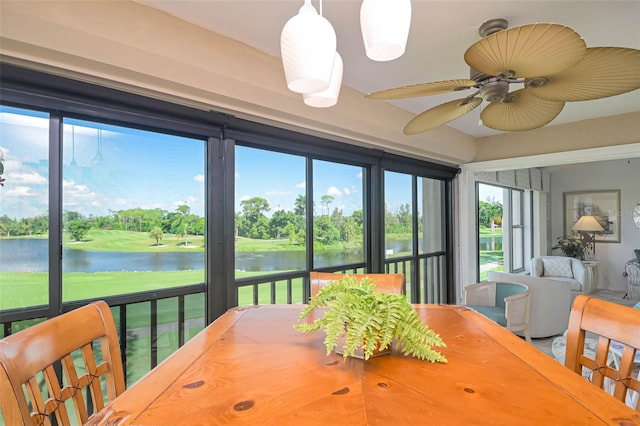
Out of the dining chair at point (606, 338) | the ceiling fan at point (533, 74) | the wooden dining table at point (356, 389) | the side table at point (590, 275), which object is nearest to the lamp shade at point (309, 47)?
the ceiling fan at point (533, 74)

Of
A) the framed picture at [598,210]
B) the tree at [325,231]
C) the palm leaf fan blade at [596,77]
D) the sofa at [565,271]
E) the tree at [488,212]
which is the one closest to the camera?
the palm leaf fan blade at [596,77]

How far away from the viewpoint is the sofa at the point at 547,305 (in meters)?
3.52

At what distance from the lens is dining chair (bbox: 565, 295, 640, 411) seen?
3.29 ft

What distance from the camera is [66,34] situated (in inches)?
57.4

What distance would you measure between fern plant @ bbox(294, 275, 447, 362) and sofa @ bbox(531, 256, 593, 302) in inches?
212

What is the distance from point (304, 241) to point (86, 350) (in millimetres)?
2007

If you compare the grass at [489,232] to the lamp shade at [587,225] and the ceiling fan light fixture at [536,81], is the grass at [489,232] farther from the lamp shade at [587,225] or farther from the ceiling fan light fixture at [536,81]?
the ceiling fan light fixture at [536,81]

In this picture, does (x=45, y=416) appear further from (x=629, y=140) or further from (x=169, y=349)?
(x=629, y=140)

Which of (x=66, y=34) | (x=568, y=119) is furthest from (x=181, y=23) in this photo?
(x=568, y=119)

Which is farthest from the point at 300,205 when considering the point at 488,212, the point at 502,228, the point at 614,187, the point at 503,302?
the point at 614,187

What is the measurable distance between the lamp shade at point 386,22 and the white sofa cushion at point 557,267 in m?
6.05

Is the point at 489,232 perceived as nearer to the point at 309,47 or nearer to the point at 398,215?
the point at 398,215

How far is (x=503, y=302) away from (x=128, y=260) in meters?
3.41

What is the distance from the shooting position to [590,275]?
5383 mm
